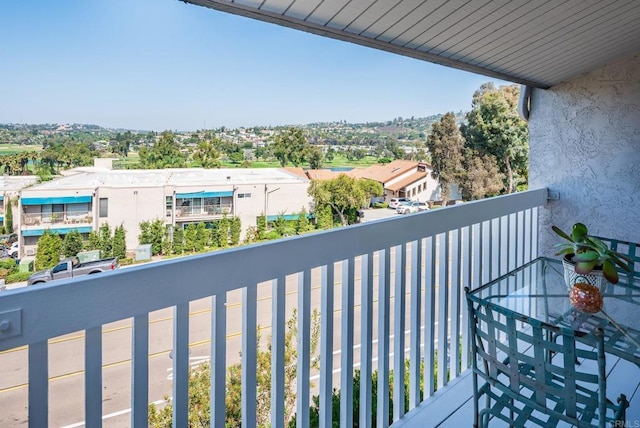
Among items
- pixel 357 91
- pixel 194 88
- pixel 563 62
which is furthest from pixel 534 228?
pixel 194 88

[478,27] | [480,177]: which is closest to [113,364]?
[478,27]

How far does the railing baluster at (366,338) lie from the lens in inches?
69.5

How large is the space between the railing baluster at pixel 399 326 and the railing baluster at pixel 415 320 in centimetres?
10

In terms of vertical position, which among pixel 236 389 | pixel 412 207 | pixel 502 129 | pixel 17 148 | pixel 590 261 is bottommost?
pixel 236 389

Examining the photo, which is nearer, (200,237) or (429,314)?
(200,237)

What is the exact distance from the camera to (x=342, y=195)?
1.81 m

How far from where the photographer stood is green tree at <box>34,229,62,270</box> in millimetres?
1077

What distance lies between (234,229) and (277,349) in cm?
44

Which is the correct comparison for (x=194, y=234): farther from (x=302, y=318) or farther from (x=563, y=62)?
(x=563, y=62)

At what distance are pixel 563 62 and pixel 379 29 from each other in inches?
68.5

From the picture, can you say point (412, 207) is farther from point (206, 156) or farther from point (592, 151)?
point (592, 151)

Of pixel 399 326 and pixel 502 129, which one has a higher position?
pixel 502 129

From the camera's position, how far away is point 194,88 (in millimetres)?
2084

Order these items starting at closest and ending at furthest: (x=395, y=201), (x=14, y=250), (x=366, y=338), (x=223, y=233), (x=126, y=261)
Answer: (x=14, y=250) → (x=126, y=261) → (x=223, y=233) → (x=366, y=338) → (x=395, y=201)
